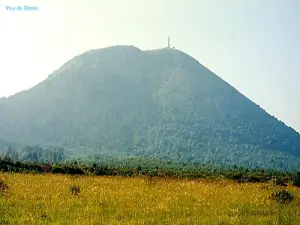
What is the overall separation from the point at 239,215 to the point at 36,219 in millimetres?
7939

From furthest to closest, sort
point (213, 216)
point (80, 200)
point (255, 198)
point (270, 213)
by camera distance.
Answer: point (255, 198)
point (80, 200)
point (270, 213)
point (213, 216)

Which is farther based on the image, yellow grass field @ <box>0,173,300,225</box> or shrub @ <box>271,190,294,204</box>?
shrub @ <box>271,190,294,204</box>

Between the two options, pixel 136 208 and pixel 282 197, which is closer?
pixel 136 208

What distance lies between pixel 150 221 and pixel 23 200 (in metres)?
6.88

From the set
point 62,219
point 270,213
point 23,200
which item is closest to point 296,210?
point 270,213

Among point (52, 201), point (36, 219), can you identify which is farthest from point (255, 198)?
point (36, 219)

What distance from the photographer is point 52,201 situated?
18.3 metres

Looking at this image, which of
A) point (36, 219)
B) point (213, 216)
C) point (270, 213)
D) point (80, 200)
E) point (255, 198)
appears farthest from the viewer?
point (255, 198)

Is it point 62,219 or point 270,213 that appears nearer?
point 62,219

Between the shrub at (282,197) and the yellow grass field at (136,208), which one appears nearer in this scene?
the yellow grass field at (136,208)

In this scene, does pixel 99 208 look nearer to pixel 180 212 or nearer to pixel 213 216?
pixel 180 212

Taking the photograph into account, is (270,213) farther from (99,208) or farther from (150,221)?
(99,208)

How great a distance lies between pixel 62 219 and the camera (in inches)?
576

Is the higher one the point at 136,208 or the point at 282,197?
the point at 136,208
